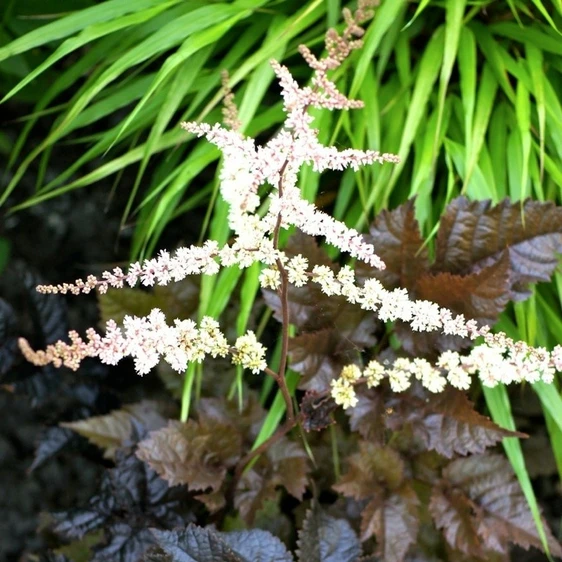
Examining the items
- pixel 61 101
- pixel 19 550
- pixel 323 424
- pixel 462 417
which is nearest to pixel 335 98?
pixel 323 424

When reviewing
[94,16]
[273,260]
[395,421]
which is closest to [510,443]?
[395,421]

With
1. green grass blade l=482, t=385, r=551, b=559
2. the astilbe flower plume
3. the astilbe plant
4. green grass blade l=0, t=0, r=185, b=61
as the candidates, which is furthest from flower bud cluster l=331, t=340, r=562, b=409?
green grass blade l=0, t=0, r=185, b=61

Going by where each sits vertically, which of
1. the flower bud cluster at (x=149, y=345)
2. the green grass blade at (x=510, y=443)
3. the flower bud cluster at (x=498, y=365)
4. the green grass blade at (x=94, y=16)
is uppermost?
the green grass blade at (x=94, y=16)

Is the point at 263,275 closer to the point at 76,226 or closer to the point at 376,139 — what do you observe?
the point at 376,139

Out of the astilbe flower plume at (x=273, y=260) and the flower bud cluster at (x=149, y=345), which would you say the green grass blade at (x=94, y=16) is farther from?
the flower bud cluster at (x=149, y=345)

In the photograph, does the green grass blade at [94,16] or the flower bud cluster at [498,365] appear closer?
the flower bud cluster at [498,365]

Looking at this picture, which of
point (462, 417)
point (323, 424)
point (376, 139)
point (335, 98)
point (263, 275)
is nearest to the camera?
point (335, 98)

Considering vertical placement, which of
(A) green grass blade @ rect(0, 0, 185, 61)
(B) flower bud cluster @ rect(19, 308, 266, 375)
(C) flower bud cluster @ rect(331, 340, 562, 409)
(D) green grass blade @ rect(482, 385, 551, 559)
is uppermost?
(A) green grass blade @ rect(0, 0, 185, 61)

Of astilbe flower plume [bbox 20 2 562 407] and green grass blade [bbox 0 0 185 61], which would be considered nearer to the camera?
astilbe flower plume [bbox 20 2 562 407]

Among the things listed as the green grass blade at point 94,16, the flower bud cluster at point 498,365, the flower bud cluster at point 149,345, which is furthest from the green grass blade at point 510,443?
the green grass blade at point 94,16

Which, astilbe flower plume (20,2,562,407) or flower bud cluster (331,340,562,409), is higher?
astilbe flower plume (20,2,562,407)

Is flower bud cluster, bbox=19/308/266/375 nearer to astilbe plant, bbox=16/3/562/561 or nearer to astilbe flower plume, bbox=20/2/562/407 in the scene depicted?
astilbe flower plume, bbox=20/2/562/407
